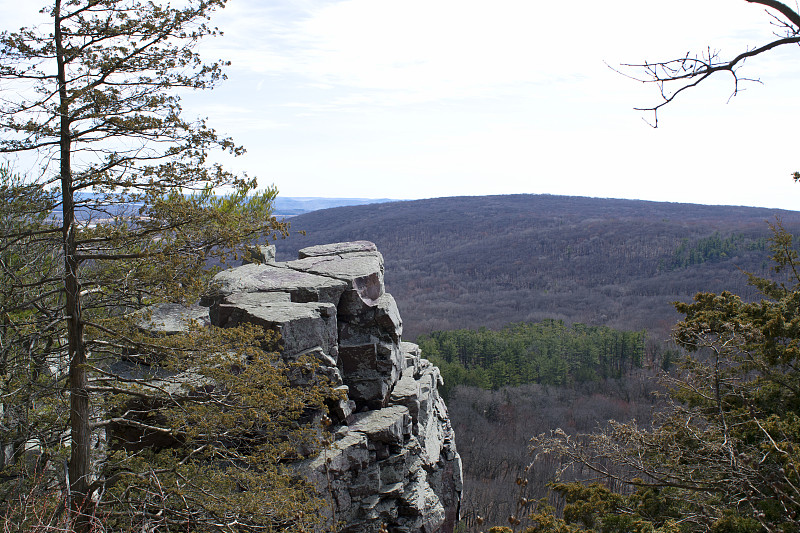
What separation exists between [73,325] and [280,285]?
4743 mm

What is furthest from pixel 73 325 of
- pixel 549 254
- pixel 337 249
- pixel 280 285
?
pixel 549 254

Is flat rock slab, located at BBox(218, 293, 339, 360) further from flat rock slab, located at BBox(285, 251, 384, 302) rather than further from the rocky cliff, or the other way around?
flat rock slab, located at BBox(285, 251, 384, 302)

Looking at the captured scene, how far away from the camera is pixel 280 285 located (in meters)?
11.3

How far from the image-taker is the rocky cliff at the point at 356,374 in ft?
30.9

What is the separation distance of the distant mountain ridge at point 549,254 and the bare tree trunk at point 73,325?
217 ft

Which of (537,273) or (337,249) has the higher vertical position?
(337,249)

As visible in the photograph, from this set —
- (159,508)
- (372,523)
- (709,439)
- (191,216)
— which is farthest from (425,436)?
(191,216)

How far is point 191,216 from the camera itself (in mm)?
7059

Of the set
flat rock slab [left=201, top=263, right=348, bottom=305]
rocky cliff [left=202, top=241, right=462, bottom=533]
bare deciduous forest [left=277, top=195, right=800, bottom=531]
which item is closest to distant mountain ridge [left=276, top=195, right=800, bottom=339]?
bare deciduous forest [left=277, top=195, right=800, bottom=531]

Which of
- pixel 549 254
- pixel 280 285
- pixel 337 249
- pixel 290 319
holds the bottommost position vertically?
pixel 549 254

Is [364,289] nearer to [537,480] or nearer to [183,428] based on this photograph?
[183,428]

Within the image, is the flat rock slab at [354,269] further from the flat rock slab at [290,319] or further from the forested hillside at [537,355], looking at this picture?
the forested hillside at [537,355]

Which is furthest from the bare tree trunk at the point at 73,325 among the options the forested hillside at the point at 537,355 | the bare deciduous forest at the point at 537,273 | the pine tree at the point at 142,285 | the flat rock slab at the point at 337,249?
the forested hillside at the point at 537,355

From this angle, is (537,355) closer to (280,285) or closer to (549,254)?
(280,285)
